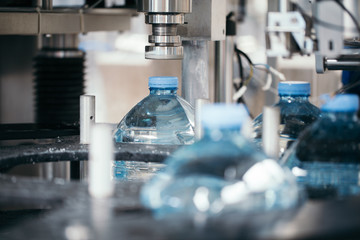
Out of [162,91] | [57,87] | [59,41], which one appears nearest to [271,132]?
[162,91]

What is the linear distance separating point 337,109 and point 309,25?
1.21ft

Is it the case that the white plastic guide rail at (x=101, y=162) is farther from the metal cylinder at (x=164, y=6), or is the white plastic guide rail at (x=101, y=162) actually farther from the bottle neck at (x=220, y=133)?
the metal cylinder at (x=164, y=6)

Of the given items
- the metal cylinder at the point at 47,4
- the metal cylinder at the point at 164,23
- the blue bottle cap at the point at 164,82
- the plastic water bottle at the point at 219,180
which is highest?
the metal cylinder at the point at 47,4

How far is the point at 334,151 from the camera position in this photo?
41.1 inches

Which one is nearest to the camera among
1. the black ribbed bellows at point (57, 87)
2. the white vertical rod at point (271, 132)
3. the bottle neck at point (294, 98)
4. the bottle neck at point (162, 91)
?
the white vertical rod at point (271, 132)

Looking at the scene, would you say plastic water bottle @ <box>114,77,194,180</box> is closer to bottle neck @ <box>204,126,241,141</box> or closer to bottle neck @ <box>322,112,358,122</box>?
bottle neck @ <box>322,112,358,122</box>

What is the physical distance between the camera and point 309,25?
137cm

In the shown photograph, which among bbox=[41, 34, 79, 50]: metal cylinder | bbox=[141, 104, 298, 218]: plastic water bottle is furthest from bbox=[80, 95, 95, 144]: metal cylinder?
bbox=[41, 34, 79, 50]: metal cylinder

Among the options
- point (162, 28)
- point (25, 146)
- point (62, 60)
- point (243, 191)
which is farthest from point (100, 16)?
point (243, 191)

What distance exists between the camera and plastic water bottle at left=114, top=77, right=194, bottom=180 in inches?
65.7

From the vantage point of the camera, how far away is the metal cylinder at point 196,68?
176 centimetres

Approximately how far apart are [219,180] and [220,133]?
62 millimetres

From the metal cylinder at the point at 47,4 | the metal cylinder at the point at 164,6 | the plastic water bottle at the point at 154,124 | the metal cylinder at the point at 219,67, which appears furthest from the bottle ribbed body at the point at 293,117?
the metal cylinder at the point at 47,4

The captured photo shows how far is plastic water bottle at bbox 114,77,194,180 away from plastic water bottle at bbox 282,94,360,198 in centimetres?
59
